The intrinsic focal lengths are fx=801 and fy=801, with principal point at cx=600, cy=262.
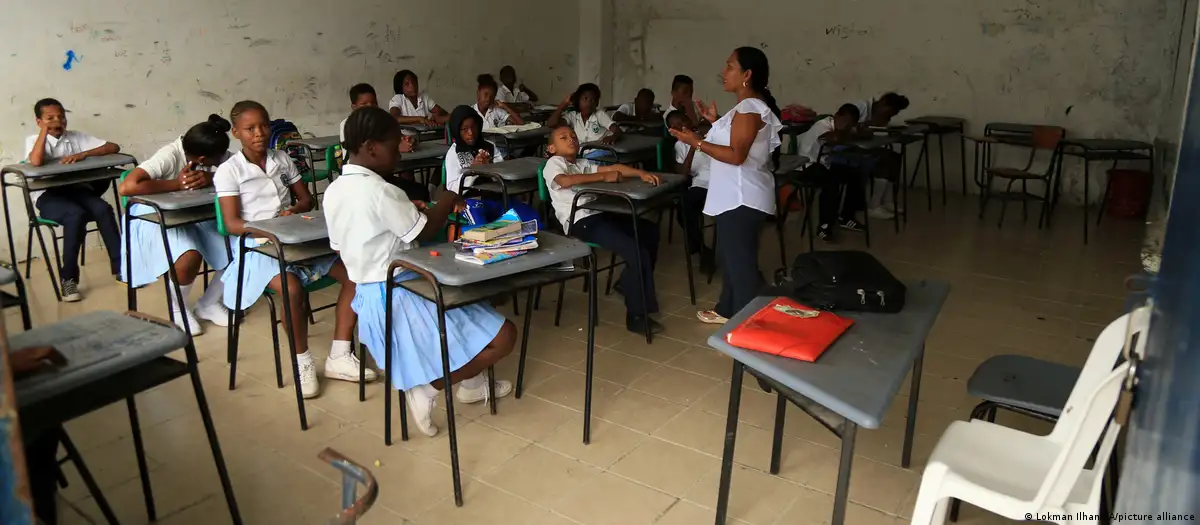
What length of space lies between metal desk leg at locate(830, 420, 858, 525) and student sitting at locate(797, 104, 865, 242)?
13.0 ft

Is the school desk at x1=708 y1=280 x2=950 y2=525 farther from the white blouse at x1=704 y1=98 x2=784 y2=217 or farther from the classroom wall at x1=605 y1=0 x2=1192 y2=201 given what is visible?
the classroom wall at x1=605 y1=0 x2=1192 y2=201

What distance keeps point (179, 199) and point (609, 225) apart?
6.11 ft

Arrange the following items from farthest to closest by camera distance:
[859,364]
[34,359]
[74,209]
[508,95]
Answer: [508,95], [74,209], [859,364], [34,359]

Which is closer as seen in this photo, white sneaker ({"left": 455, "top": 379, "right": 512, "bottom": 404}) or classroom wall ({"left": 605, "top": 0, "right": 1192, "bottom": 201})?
white sneaker ({"left": 455, "top": 379, "right": 512, "bottom": 404})

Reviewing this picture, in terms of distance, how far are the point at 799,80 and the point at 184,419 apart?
22.2 ft

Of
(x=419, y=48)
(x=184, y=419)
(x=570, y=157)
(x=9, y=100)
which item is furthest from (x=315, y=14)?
(x=184, y=419)

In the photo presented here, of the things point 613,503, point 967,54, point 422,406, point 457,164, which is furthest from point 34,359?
point 967,54

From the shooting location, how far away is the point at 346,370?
3238mm

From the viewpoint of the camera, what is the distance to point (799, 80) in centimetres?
816

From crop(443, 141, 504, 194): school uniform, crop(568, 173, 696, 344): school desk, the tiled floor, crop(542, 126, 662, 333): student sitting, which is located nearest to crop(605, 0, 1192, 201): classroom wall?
the tiled floor

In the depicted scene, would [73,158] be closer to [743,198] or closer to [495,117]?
[495,117]

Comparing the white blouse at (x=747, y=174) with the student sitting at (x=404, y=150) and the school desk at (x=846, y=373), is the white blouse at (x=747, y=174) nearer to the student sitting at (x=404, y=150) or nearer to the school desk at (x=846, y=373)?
the school desk at (x=846, y=373)

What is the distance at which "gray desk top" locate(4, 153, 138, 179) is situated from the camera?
13.8ft

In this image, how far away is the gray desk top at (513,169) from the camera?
153 inches
